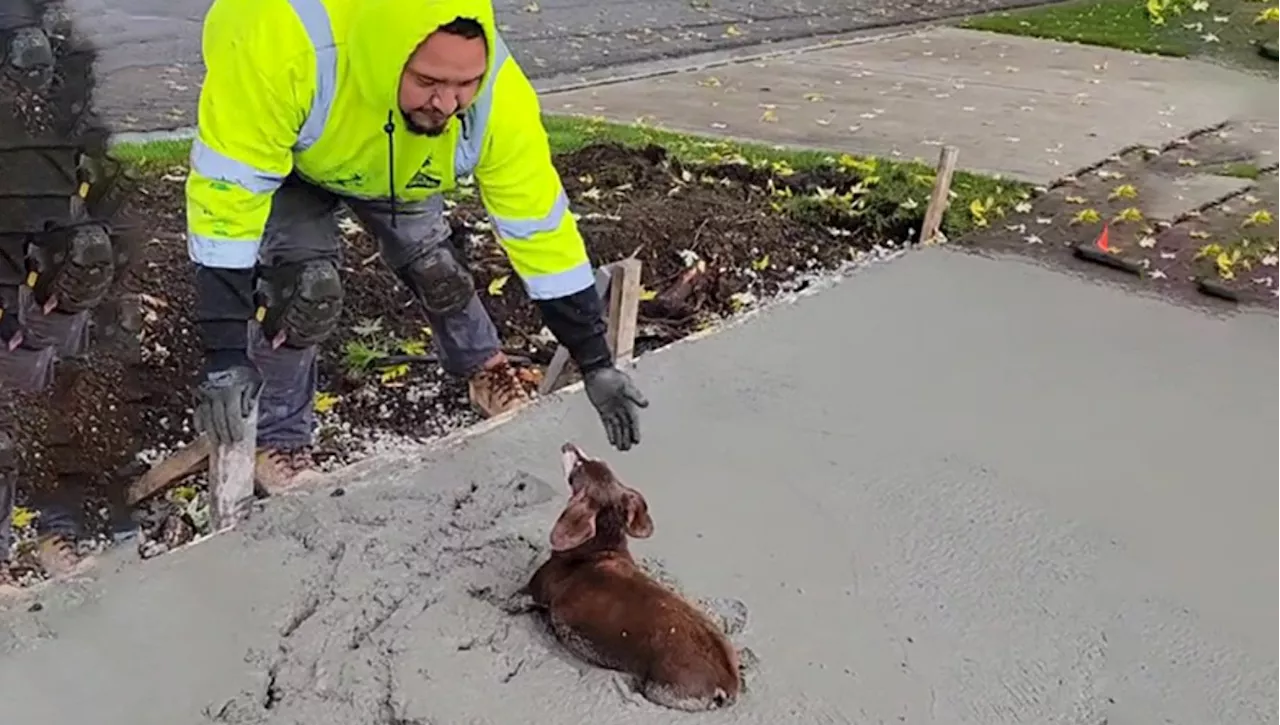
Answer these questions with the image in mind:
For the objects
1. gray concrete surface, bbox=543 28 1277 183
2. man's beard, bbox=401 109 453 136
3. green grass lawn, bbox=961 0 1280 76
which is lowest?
green grass lawn, bbox=961 0 1280 76

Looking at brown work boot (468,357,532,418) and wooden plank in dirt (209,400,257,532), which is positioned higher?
wooden plank in dirt (209,400,257,532)

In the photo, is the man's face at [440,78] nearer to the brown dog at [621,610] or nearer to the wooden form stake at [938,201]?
the brown dog at [621,610]

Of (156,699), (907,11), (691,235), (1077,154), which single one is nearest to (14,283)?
(156,699)

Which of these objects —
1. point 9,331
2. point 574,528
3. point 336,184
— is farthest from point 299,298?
point 574,528

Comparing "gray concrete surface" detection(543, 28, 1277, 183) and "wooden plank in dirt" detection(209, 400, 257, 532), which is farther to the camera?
"gray concrete surface" detection(543, 28, 1277, 183)

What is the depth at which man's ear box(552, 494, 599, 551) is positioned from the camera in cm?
333

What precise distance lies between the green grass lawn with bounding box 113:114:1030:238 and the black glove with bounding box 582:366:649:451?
9.99 ft

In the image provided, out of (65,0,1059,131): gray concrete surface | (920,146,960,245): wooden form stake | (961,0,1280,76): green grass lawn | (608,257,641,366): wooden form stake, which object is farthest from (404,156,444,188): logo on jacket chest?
(961,0,1280,76): green grass lawn

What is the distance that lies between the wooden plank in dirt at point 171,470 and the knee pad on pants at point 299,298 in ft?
1.23

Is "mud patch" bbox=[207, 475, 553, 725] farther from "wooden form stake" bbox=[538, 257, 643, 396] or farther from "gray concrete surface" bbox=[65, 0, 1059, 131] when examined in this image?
"gray concrete surface" bbox=[65, 0, 1059, 131]

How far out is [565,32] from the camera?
10.5 m

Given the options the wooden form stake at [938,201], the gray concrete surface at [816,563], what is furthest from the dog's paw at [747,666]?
the wooden form stake at [938,201]

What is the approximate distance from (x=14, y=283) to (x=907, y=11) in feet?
35.0

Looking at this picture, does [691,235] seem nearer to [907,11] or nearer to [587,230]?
[587,230]
